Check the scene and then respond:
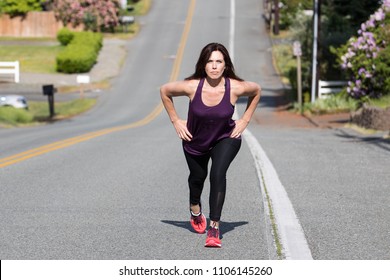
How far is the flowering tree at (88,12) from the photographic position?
76.5 metres

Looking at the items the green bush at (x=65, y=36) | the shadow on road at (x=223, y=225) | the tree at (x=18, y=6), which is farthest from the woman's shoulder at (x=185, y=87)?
the tree at (x=18, y=6)

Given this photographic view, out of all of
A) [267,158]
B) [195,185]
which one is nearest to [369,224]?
[195,185]

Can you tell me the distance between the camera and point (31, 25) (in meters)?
79.0

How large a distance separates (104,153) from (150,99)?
39107 millimetres

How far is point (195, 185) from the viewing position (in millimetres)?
8406

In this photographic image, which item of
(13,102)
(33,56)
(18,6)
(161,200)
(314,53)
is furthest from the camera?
(18,6)

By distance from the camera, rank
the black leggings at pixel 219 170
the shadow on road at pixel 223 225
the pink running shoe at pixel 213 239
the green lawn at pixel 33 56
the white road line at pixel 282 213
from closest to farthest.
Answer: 1. the white road line at pixel 282 213
2. the pink running shoe at pixel 213 239
3. the black leggings at pixel 219 170
4. the shadow on road at pixel 223 225
5. the green lawn at pixel 33 56

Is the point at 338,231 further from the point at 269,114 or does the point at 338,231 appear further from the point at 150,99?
the point at 150,99

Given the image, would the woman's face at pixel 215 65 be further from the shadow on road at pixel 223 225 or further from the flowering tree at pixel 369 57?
the flowering tree at pixel 369 57

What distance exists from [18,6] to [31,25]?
1922 millimetres

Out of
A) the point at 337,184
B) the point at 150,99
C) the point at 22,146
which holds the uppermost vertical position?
the point at 337,184

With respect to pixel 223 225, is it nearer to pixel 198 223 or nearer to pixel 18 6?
pixel 198 223

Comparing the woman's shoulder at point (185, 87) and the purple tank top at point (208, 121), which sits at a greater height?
the woman's shoulder at point (185, 87)

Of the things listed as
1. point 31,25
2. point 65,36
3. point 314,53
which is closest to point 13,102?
point 314,53
